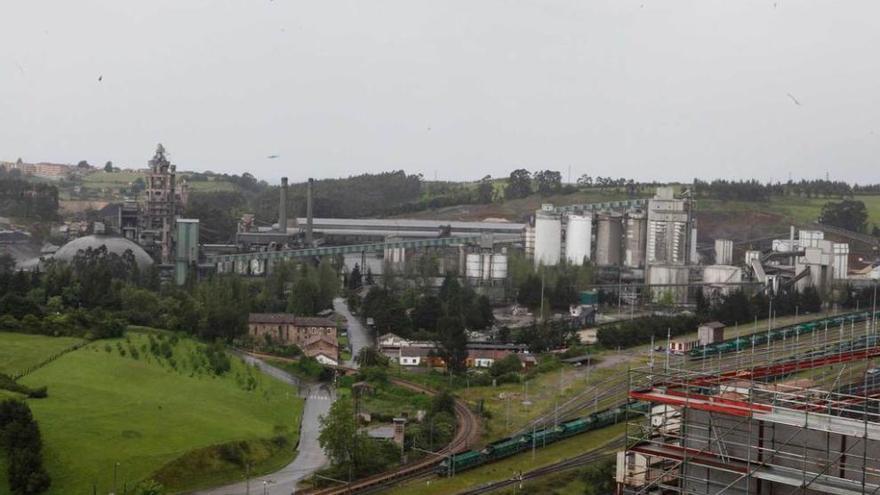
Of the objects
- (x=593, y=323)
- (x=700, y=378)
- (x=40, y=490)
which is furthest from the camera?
(x=593, y=323)

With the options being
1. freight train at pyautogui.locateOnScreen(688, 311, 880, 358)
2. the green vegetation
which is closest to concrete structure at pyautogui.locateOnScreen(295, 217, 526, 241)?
freight train at pyautogui.locateOnScreen(688, 311, 880, 358)

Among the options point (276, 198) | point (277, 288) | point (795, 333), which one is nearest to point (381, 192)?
point (276, 198)

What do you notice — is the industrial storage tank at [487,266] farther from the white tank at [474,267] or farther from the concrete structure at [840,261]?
the concrete structure at [840,261]

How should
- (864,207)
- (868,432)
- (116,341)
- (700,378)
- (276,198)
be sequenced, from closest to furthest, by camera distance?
(868,432)
(700,378)
(116,341)
(864,207)
(276,198)

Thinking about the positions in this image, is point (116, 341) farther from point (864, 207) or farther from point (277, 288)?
point (864, 207)

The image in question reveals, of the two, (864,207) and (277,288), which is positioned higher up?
(864,207)

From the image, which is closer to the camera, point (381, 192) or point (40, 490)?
point (40, 490)

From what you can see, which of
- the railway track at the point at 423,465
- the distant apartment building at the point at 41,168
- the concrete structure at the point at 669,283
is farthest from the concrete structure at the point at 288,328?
the distant apartment building at the point at 41,168
